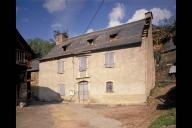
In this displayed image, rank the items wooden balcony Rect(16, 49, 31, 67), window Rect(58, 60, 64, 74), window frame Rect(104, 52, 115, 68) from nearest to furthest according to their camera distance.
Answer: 1. wooden balcony Rect(16, 49, 31, 67)
2. window frame Rect(104, 52, 115, 68)
3. window Rect(58, 60, 64, 74)

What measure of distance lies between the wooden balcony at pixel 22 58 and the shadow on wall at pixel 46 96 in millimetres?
6726

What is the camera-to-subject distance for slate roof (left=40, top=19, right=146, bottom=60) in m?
18.9

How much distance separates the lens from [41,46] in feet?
145

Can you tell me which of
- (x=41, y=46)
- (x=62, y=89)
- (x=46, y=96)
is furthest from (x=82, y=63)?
(x=41, y=46)

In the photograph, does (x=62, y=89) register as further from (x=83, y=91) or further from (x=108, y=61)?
(x=108, y=61)

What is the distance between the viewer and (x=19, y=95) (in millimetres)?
16812

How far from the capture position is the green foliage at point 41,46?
143 ft

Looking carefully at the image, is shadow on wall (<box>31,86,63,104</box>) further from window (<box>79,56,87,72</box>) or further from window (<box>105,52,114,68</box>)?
window (<box>105,52,114,68</box>)

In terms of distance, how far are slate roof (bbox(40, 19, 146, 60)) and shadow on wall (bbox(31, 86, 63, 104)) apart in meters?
3.60

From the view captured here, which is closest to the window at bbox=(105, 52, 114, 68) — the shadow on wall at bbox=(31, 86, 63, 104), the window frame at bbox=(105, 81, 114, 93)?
the window frame at bbox=(105, 81, 114, 93)

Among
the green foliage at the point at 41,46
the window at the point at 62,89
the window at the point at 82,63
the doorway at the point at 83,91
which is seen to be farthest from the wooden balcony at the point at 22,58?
the green foliage at the point at 41,46
